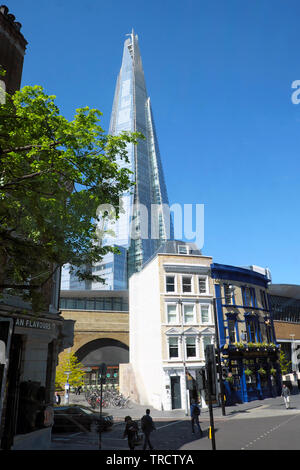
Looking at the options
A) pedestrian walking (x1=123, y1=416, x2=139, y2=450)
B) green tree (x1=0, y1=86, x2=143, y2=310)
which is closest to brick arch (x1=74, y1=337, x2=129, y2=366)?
pedestrian walking (x1=123, y1=416, x2=139, y2=450)

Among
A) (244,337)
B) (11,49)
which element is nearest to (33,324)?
(11,49)

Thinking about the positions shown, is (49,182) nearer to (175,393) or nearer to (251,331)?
(175,393)

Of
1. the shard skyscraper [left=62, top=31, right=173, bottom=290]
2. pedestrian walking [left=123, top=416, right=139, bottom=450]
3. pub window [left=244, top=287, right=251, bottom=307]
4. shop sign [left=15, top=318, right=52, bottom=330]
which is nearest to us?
pedestrian walking [left=123, top=416, right=139, bottom=450]

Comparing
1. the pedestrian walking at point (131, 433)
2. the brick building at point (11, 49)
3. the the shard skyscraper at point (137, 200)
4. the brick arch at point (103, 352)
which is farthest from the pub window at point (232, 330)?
the the shard skyscraper at point (137, 200)

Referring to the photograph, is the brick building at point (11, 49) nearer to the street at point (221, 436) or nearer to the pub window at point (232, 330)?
the street at point (221, 436)

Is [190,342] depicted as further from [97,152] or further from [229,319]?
[97,152]

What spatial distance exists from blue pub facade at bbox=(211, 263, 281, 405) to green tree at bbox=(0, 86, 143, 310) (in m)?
24.1

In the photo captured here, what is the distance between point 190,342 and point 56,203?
24243 mm

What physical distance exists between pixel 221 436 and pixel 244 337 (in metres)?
18.9

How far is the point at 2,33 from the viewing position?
1616 cm

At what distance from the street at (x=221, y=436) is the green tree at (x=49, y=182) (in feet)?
28.4

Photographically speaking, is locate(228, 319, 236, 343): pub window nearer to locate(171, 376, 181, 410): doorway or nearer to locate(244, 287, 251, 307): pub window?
locate(244, 287, 251, 307): pub window

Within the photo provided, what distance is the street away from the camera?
518 inches

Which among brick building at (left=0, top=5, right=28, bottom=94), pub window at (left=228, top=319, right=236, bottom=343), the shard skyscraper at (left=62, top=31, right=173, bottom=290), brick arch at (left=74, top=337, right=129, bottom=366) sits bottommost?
brick arch at (left=74, top=337, right=129, bottom=366)
